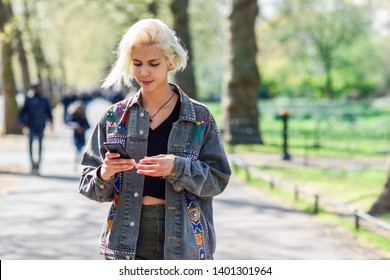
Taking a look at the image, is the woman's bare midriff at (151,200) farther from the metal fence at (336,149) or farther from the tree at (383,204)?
the metal fence at (336,149)

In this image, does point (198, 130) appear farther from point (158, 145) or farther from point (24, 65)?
point (24, 65)

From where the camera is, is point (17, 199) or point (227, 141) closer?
point (17, 199)

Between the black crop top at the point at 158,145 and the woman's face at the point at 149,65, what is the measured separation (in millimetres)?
174

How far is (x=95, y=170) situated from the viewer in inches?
137

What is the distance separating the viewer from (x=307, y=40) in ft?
184

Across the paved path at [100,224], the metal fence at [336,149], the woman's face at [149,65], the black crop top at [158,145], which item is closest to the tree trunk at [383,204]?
the paved path at [100,224]

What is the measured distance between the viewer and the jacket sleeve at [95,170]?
3500mm

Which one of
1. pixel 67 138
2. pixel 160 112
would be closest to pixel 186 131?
pixel 160 112

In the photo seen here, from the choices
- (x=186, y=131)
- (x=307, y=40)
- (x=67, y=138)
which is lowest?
(x=67, y=138)

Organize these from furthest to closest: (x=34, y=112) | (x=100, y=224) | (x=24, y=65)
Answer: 1. (x=24, y=65)
2. (x=34, y=112)
3. (x=100, y=224)

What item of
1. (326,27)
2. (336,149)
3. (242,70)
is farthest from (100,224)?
(326,27)

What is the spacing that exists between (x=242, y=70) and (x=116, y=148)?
19.8m
